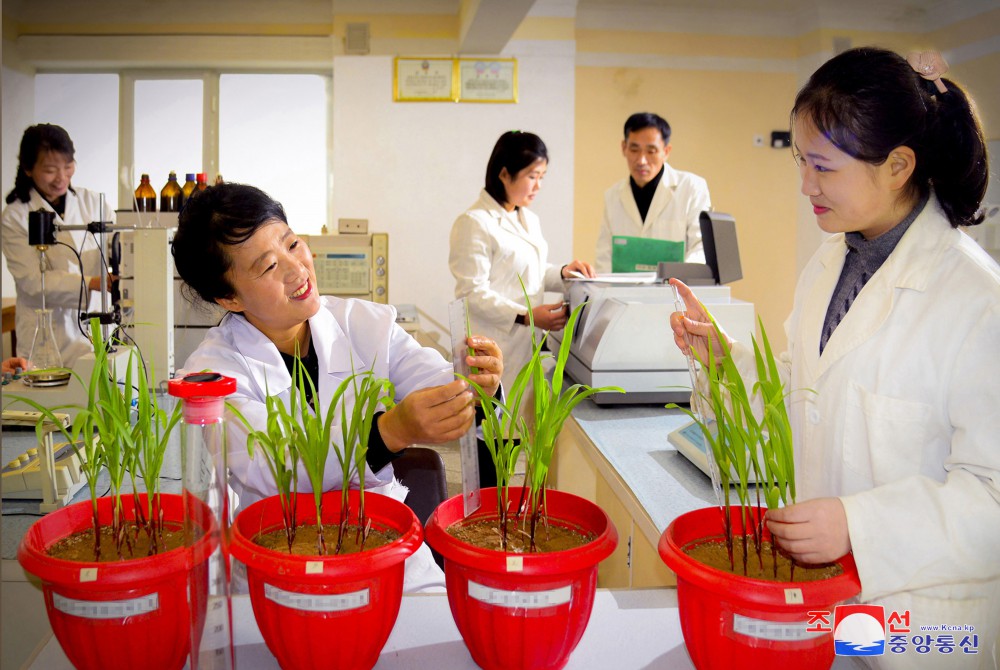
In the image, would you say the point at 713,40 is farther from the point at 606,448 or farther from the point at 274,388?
the point at 274,388

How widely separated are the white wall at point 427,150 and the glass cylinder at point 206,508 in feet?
15.8

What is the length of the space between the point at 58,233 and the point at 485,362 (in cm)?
292

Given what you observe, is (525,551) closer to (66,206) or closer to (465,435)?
(465,435)

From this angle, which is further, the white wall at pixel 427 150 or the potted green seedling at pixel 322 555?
the white wall at pixel 427 150

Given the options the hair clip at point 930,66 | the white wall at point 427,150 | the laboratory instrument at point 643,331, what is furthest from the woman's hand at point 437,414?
the white wall at point 427,150

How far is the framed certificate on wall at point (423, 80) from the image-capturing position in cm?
534

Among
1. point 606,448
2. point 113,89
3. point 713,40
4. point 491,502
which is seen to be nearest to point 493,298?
point 606,448

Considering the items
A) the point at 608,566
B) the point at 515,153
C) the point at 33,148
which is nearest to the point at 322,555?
the point at 608,566

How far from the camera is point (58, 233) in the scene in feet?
11.0

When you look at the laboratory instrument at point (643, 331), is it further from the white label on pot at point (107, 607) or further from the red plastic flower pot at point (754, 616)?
the white label on pot at point (107, 607)

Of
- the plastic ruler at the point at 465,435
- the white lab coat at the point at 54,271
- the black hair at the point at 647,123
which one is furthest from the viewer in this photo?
the black hair at the point at 647,123

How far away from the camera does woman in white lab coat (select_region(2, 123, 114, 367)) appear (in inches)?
128

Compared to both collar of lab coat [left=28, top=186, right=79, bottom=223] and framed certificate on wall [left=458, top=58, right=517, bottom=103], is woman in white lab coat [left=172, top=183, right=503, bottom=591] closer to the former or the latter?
collar of lab coat [left=28, top=186, right=79, bottom=223]

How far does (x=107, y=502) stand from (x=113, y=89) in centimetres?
601
